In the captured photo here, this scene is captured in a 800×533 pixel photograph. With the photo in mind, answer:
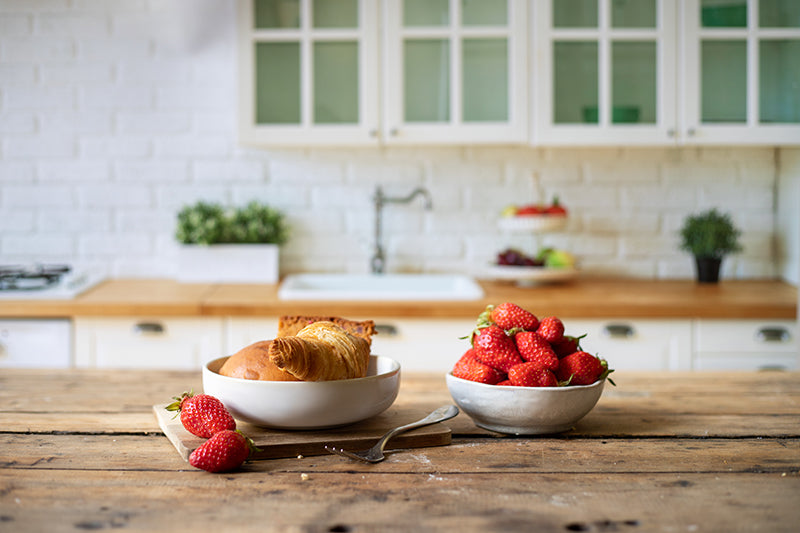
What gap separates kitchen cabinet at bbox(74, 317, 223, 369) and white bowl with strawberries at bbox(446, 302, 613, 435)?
1546 millimetres

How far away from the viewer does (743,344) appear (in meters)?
2.57

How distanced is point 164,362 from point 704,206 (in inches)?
85.4

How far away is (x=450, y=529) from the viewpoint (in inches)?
32.7

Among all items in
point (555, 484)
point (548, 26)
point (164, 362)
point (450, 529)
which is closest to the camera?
point (450, 529)

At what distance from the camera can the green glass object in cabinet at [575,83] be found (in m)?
2.86

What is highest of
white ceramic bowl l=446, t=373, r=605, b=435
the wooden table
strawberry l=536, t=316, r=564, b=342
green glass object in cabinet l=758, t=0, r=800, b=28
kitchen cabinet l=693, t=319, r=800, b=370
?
green glass object in cabinet l=758, t=0, r=800, b=28

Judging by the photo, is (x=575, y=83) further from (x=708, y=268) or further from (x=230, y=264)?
(x=230, y=264)

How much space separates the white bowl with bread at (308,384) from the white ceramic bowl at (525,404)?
0.12 m

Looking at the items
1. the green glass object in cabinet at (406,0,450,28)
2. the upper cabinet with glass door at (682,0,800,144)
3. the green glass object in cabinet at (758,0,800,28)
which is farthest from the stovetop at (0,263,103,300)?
the green glass object in cabinet at (758,0,800,28)

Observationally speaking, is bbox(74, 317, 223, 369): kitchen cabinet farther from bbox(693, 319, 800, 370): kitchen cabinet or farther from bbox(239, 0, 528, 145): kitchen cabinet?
bbox(693, 319, 800, 370): kitchen cabinet

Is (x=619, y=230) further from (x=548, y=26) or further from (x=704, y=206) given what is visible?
(x=548, y=26)

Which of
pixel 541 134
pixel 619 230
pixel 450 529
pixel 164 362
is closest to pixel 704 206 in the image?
pixel 619 230

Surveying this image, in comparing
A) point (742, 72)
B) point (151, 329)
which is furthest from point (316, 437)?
point (742, 72)

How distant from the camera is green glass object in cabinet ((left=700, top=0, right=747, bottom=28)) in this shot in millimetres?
2836
